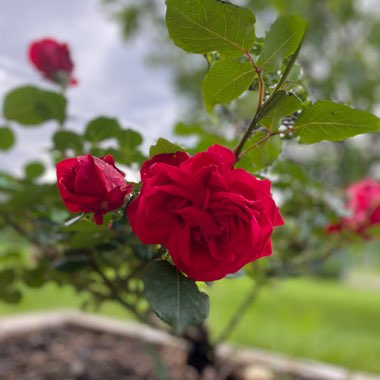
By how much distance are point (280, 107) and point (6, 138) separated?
43 centimetres

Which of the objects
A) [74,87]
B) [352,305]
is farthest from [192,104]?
[74,87]

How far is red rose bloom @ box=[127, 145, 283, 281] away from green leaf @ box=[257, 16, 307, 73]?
0.08m

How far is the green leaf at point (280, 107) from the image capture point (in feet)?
1.00

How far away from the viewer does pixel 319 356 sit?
1.41 metres

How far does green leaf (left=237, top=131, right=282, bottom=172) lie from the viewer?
1.14 feet

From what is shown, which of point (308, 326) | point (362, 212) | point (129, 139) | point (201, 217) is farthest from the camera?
point (308, 326)

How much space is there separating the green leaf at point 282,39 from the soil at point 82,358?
81 centimetres

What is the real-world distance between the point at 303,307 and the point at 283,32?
2.73 m

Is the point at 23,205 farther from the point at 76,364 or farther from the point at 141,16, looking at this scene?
the point at 141,16

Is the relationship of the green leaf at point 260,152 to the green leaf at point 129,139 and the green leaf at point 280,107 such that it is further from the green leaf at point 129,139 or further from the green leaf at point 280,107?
the green leaf at point 129,139

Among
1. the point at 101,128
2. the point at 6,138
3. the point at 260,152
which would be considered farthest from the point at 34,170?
the point at 260,152

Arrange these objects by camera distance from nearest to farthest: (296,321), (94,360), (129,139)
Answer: (129,139)
(94,360)
(296,321)

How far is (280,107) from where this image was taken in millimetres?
313

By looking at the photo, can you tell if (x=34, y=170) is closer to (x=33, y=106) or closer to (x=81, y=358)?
(x=33, y=106)
